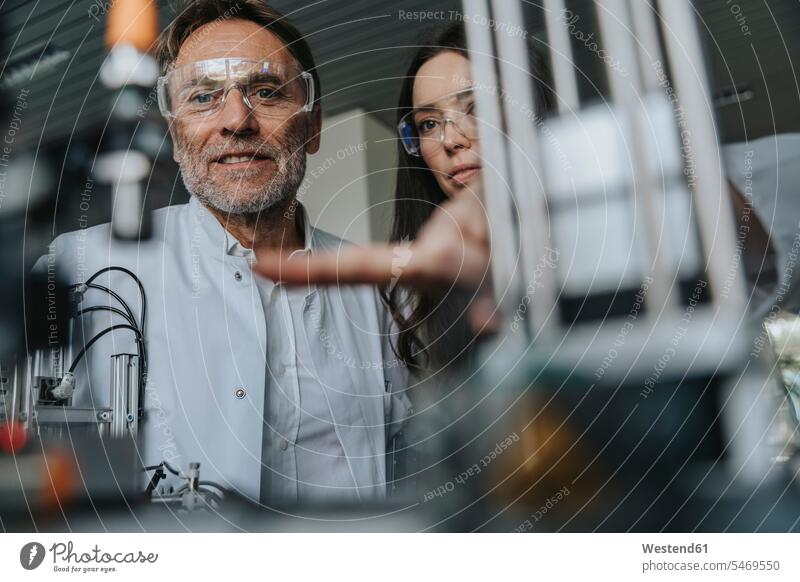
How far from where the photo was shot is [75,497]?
977 mm

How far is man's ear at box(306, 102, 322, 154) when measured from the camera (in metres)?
0.97

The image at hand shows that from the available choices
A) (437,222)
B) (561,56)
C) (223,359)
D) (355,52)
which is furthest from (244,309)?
(561,56)

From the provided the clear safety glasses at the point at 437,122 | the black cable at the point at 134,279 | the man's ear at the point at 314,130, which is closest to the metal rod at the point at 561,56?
the clear safety glasses at the point at 437,122

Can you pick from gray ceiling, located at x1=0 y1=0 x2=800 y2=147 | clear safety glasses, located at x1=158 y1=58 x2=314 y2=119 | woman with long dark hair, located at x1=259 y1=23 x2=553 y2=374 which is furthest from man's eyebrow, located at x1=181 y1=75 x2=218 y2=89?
woman with long dark hair, located at x1=259 y1=23 x2=553 y2=374

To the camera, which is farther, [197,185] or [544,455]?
[197,185]

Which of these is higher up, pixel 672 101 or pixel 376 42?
pixel 376 42

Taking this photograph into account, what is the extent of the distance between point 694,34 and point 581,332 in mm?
428

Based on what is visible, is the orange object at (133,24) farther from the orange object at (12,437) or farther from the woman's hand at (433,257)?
the orange object at (12,437)

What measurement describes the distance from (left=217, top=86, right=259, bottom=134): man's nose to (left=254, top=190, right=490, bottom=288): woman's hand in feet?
0.67

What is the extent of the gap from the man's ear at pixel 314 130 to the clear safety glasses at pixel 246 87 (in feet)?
0.04

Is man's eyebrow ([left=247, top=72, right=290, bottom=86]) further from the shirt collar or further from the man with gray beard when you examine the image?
the shirt collar
